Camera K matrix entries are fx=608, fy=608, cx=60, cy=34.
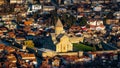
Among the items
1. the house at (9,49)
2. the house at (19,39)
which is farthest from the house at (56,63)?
the house at (19,39)

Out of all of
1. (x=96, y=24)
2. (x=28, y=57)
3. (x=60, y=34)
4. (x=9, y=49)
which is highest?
(x=60, y=34)

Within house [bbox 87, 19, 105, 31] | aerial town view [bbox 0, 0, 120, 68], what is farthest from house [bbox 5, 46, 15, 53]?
house [bbox 87, 19, 105, 31]

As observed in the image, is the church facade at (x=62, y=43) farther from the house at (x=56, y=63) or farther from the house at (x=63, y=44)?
the house at (x=56, y=63)

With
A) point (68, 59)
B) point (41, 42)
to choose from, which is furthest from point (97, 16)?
point (68, 59)

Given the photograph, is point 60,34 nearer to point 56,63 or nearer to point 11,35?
point 56,63

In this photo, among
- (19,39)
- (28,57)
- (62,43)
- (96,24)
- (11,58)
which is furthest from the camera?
(96,24)

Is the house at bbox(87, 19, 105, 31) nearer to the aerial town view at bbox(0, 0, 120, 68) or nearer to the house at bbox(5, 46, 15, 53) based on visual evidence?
the aerial town view at bbox(0, 0, 120, 68)

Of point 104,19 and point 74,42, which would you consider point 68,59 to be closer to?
point 74,42

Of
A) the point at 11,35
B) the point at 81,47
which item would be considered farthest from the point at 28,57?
the point at 11,35
